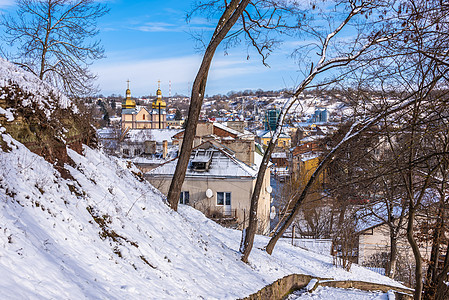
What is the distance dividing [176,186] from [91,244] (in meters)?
4.80

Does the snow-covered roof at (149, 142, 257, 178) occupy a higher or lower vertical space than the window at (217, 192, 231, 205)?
higher

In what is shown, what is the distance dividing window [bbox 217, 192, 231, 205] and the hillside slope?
51.8 feet

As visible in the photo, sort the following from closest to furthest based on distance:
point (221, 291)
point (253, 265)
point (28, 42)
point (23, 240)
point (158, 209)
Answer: point (23, 240)
point (221, 291)
point (158, 209)
point (253, 265)
point (28, 42)

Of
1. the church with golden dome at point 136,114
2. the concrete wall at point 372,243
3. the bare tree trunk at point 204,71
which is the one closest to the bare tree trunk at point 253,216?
the bare tree trunk at point 204,71

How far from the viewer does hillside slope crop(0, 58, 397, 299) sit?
389cm

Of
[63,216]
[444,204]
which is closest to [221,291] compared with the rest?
[63,216]

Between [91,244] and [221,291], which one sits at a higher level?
[91,244]

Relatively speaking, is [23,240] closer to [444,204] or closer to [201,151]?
[444,204]

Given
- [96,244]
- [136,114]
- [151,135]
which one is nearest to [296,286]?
[96,244]

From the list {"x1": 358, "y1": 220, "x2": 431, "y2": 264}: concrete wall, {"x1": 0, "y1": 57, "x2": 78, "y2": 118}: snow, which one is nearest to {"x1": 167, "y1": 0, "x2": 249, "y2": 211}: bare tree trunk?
{"x1": 0, "y1": 57, "x2": 78, "y2": 118}: snow

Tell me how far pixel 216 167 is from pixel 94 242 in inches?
802

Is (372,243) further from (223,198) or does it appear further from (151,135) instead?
(151,135)

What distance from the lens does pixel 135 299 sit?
4.40m

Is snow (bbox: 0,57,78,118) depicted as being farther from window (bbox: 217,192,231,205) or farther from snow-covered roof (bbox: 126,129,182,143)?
snow-covered roof (bbox: 126,129,182,143)
